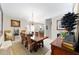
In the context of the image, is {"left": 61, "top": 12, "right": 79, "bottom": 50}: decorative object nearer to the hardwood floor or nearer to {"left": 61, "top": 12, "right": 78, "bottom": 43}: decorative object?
{"left": 61, "top": 12, "right": 78, "bottom": 43}: decorative object

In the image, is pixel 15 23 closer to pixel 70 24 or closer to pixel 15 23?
pixel 15 23

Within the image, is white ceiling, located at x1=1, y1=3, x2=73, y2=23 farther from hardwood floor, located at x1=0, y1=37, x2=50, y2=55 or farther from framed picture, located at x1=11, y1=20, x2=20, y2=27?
hardwood floor, located at x1=0, y1=37, x2=50, y2=55

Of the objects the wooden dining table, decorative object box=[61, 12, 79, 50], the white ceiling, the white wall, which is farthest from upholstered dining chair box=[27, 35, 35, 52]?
decorative object box=[61, 12, 79, 50]

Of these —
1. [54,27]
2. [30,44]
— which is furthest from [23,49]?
[54,27]

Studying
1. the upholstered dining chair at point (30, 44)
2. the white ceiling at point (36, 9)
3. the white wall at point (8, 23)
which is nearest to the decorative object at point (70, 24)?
the white ceiling at point (36, 9)

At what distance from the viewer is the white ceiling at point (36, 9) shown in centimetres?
202

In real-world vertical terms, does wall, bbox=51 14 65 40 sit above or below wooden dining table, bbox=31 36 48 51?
above

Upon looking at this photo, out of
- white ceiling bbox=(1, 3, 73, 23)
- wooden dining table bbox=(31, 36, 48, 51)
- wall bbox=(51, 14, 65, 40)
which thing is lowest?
wooden dining table bbox=(31, 36, 48, 51)

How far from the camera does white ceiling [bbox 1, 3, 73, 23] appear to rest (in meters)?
2.02

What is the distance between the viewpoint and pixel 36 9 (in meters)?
2.04

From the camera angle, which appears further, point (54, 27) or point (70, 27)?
point (54, 27)

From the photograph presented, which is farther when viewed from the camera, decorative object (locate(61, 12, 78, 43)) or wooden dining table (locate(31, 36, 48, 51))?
wooden dining table (locate(31, 36, 48, 51))

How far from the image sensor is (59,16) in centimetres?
203
